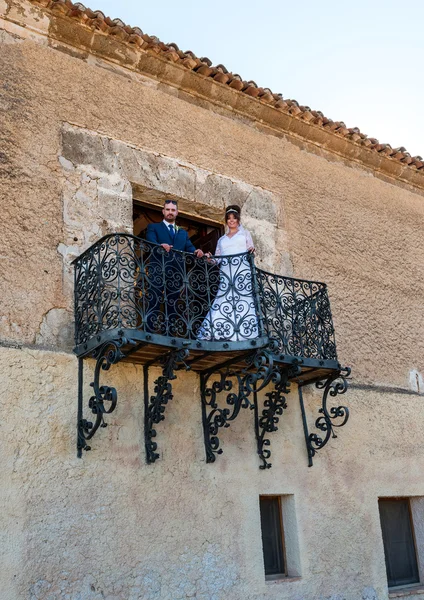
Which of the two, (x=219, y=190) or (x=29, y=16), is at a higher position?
(x=29, y=16)

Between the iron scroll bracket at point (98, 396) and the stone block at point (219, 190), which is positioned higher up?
the stone block at point (219, 190)

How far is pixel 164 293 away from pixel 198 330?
0.48 m

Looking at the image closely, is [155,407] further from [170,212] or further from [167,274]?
[170,212]

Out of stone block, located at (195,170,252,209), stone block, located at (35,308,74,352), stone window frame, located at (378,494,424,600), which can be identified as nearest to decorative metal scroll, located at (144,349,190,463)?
stone block, located at (35,308,74,352)

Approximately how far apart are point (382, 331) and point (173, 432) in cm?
312

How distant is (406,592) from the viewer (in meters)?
6.45

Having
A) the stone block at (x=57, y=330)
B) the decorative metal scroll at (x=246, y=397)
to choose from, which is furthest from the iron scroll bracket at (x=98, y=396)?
the decorative metal scroll at (x=246, y=397)

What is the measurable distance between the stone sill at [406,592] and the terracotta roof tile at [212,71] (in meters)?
5.12

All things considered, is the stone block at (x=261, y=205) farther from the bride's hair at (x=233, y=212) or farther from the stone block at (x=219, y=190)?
the bride's hair at (x=233, y=212)

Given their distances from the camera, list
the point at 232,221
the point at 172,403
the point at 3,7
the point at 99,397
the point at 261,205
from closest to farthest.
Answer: the point at 99,397, the point at 172,403, the point at 3,7, the point at 232,221, the point at 261,205

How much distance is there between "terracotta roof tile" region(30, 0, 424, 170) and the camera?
600cm

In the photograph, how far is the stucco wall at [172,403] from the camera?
474cm

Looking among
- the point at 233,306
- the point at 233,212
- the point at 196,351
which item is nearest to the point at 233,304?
the point at 233,306

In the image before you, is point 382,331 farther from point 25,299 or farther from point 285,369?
point 25,299
